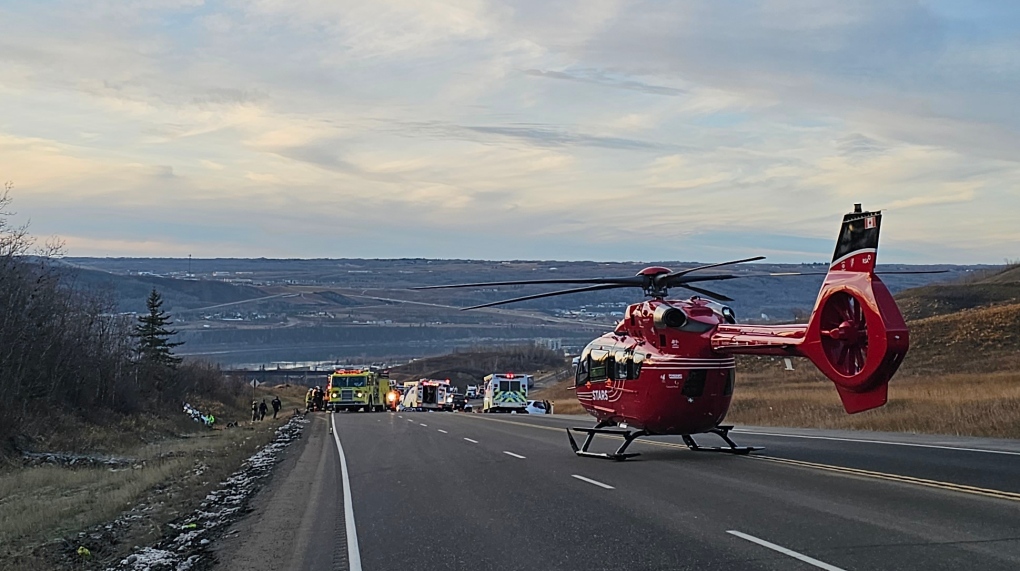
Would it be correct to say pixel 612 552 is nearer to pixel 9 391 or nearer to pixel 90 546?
pixel 90 546

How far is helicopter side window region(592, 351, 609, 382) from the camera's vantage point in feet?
75.0

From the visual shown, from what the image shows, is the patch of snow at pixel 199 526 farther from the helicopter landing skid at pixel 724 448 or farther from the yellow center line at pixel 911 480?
the yellow center line at pixel 911 480

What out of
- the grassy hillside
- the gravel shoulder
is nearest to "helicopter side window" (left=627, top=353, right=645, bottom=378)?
the gravel shoulder

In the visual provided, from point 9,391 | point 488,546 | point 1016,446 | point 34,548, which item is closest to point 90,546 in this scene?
point 34,548

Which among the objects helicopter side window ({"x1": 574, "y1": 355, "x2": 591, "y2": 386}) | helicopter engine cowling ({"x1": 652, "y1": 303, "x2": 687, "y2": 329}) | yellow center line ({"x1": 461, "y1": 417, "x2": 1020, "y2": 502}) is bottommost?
yellow center line ({"x1": 461, "y1": 417, "x2": 1020, "y2": 502})

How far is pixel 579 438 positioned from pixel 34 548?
17445 millimetres

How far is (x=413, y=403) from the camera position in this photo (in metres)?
90.8

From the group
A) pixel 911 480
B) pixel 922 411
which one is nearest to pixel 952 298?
pixel 922 411

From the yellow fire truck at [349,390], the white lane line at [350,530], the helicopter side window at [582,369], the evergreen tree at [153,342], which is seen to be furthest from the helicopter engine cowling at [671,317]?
the yellow fire truck at [349,390]

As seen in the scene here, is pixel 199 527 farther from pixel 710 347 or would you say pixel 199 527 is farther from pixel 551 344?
pixel 551 344

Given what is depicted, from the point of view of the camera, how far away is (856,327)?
15.0 m

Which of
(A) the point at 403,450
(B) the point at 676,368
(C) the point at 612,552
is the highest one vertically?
(B) the point at 676,368

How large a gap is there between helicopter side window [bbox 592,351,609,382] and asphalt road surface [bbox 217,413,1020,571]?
7.01ft

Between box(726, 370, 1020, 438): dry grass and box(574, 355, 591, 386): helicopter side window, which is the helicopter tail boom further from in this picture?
box(574, 355, 591, 386): helicopter side window
